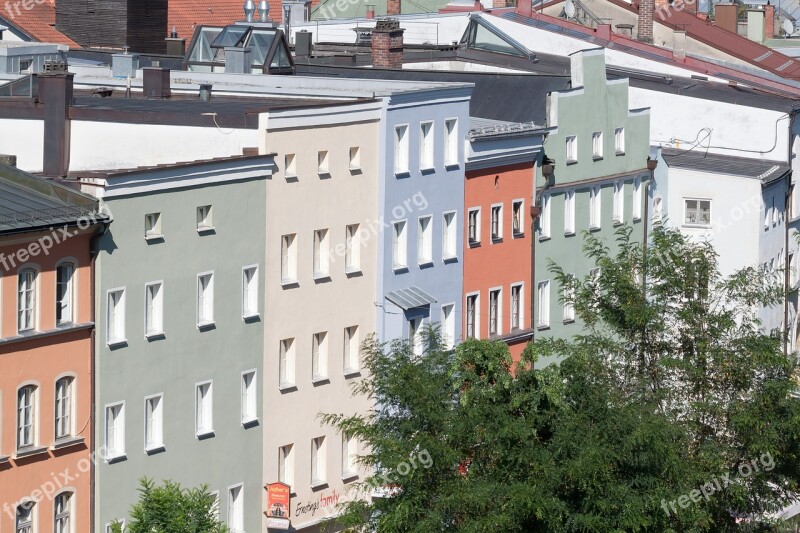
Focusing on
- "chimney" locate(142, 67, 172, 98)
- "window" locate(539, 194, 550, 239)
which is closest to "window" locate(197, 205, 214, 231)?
"chimney" locate(142, 67, 172, 98)

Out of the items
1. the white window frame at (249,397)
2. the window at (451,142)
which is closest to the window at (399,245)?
the window at (451,142)

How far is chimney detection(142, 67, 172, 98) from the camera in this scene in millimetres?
64875

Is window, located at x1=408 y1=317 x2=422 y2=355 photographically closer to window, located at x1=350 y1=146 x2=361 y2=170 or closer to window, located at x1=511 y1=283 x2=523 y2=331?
window, located at x1=350 y1=146 x2=361 y2=170

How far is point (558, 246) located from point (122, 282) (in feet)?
71.6

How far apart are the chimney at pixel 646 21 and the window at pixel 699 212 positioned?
2470 centimetres

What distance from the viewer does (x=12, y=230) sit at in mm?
48312

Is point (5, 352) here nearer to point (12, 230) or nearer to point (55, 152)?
point (12, 230)

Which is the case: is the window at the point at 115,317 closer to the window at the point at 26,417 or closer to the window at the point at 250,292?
the window at the point at 26,417

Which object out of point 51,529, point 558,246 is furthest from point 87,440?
point 558,246

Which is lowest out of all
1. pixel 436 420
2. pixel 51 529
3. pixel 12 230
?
pixel 51 529

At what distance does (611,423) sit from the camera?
42.1m

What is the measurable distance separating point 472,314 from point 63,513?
18.8 metres

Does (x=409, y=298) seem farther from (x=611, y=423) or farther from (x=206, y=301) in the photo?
(x=611, y=423)

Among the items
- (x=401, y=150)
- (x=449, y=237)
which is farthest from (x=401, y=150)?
(x=449, y=237)
